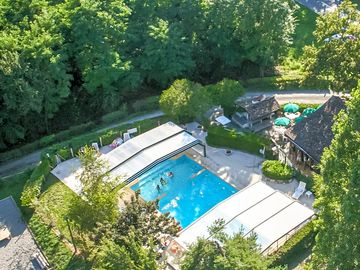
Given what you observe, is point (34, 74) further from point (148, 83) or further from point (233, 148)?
point (233, 148)

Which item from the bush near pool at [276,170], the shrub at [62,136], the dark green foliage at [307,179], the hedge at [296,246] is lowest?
the hedge at [296,246]

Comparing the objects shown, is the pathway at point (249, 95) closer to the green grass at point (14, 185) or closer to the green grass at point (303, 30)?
the green grass at point (14, 185)

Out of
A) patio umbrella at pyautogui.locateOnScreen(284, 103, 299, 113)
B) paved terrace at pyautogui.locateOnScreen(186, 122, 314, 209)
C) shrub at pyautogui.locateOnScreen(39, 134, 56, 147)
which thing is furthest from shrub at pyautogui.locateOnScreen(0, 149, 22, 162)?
patio umbrella at pyautogui.locateOnScreen(284, 103, 299, 113)

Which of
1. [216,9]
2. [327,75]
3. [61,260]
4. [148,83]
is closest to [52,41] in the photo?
[148,83]

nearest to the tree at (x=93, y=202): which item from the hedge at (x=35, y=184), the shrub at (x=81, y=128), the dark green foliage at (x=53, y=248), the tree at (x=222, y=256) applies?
the dark green foliage at (x=53, y=248)

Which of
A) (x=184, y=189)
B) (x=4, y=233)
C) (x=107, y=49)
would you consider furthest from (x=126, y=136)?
(x=4, y=233)
